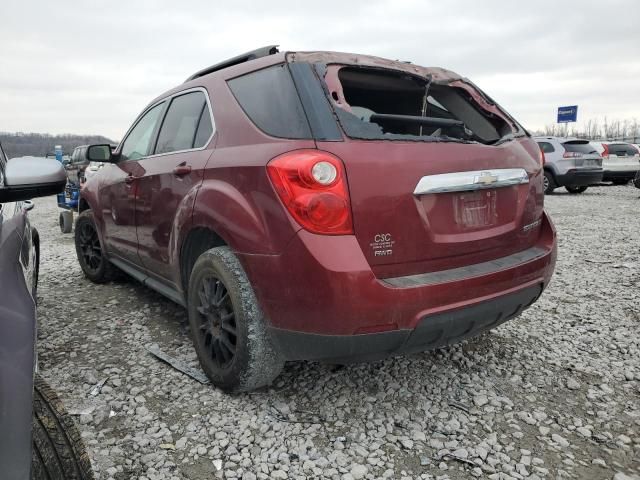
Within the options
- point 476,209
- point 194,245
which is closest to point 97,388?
point 194,245

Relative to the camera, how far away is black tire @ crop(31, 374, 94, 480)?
4.40 ft

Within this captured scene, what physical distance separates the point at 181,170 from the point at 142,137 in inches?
46.1

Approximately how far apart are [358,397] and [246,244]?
3.43ft

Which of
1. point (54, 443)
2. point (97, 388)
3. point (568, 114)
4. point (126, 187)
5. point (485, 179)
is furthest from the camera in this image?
point (568, 114)

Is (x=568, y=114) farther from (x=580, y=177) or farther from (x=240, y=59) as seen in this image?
(x=240, y=59)

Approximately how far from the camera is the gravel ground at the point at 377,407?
204 cm

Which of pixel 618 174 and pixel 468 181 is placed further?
pixel 618 174

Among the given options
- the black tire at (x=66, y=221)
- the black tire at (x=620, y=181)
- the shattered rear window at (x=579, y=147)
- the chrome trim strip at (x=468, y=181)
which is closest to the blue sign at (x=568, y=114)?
the black tire at (x=620, y=181)

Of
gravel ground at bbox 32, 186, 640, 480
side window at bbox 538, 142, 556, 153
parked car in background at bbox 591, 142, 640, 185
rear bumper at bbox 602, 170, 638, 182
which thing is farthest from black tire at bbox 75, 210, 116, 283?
rear bumper at bbox 602, 170, 638, 182

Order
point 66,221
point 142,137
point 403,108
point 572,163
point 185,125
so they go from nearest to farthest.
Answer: point 403,108, point 185,125, point 142,137, point 66,221, point 572,163

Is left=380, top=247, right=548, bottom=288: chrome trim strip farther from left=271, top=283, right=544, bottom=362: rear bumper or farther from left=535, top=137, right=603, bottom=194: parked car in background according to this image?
left=535, top=137, right=603, bottom=194: parked car in background

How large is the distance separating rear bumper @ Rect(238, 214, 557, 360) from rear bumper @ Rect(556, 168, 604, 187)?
→ 11.9 meters

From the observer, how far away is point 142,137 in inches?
145

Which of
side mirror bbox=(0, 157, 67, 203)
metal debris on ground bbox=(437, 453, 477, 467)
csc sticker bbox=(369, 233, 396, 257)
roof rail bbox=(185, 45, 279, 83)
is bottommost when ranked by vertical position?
metal debris on ground bbox=(437, 453, 477, 467)
